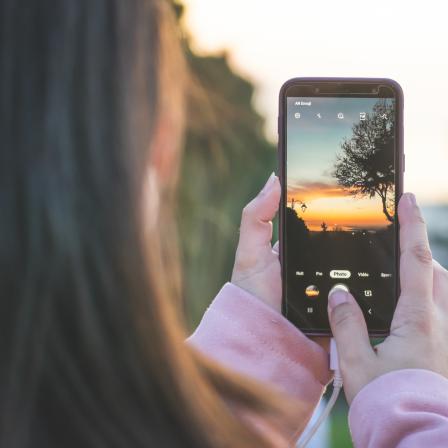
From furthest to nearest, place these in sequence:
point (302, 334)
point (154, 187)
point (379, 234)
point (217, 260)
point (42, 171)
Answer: point (217, 260) < point (379, 234) < point (302, 334) < point (154, 187) < point (42, 171)

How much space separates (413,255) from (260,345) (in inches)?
8.1

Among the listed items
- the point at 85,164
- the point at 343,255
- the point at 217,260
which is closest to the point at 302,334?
the point at 343,255

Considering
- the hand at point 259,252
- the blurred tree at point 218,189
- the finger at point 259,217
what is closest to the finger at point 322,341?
the hand at point 259,252

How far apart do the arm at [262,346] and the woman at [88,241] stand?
326 millimetres

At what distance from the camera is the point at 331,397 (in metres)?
0.94

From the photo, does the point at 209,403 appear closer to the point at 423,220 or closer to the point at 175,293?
the point at 175,293

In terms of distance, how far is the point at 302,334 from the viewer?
3.15 ft

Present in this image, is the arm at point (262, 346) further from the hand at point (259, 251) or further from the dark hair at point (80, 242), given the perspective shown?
the dark hair at point (80, 242)

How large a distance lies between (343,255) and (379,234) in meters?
0.06

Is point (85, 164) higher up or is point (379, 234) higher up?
point (85, 164)

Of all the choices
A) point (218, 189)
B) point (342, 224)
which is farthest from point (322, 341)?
point (218, 189)

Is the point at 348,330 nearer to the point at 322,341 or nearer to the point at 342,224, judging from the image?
the point at 322,341

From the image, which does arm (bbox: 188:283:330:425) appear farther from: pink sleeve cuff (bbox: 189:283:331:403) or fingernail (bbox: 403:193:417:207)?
fingernail (bbox: 403:193:417:207)

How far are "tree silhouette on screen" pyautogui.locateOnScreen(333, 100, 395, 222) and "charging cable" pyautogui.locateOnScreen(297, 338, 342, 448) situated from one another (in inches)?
8.4
